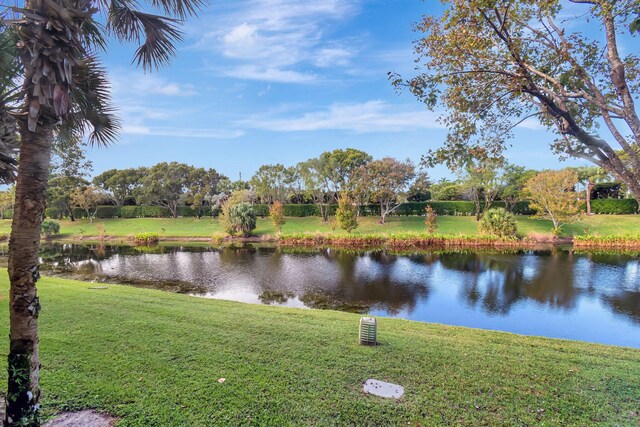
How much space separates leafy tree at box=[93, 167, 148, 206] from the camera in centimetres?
4681

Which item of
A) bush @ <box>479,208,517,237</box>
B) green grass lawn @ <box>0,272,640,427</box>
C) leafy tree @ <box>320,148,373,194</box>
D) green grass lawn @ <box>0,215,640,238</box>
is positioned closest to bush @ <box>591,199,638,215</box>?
green grass lawn @ <box>0,215,640,238</box>

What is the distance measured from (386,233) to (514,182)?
54.1 ft

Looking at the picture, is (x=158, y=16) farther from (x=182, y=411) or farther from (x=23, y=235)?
(x=182, y=411)

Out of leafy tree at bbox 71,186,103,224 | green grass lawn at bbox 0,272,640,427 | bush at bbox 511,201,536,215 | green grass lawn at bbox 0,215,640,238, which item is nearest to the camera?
green grass lawn at bbox 0,272,640,427

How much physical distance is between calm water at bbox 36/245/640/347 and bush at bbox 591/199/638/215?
56.5 feet

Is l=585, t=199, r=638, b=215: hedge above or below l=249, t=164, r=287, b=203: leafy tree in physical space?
below

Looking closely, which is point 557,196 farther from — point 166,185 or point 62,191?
point 62,191

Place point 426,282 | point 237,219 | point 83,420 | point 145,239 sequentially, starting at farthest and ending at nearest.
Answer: point 237,219 < point 145,239 < point 426,282 < point 83,420

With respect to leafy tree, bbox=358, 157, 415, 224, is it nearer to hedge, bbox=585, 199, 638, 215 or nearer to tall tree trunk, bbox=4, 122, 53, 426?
hedge, bbox=585, 199, 638, 215

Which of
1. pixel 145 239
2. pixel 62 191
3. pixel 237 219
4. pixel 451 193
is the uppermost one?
pixel 451 193

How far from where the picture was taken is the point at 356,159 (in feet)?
→ 137

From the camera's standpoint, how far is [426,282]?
14.9 m

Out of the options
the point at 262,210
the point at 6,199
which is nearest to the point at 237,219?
the point at 262,210


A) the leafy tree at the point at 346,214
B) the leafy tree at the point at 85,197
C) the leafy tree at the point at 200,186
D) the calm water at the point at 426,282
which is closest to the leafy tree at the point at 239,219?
the calm water at the point at 426,282
